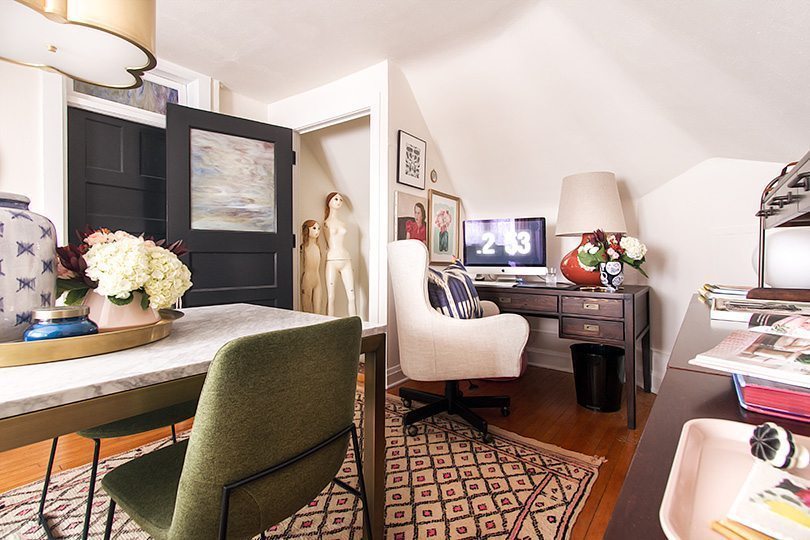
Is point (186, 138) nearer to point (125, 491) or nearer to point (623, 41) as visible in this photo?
point (125, 491)

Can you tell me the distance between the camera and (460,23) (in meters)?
2.22

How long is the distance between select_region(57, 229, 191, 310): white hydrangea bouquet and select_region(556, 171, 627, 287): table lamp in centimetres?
221

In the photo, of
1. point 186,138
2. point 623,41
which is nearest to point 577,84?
point 623,41

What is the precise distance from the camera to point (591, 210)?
2.38 metres

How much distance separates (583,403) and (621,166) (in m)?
1.61

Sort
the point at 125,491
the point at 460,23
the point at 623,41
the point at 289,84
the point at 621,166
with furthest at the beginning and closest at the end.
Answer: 1. the point at 289,84
2. the point at 621,166
3. the point at 460,23
4. the point at 623,41
5. the point at 125,491

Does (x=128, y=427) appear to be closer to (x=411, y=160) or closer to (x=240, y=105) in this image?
(x=411, y=160)

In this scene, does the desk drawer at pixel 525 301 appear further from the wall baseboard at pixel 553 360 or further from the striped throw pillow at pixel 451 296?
the wall baseboard at pixel 553 360

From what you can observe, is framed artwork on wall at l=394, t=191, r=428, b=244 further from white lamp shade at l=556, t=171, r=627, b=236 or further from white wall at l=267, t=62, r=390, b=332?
white lamp shade at l=556, t=171, r=627, b=236

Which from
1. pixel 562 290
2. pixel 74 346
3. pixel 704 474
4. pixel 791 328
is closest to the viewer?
pixel 704 474

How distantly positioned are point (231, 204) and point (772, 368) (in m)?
3.04

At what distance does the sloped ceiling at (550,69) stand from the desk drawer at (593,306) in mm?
1039

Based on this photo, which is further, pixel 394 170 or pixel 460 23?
pixel 394 170

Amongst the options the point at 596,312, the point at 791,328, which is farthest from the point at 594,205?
the point at 791,328
